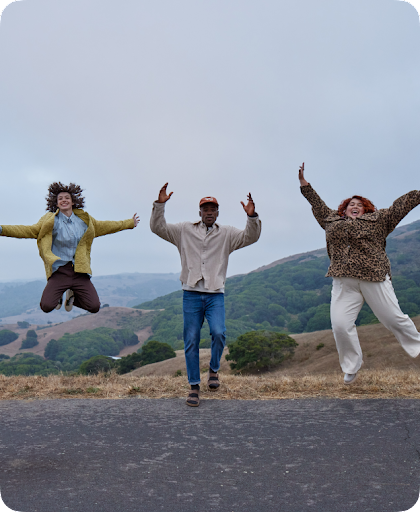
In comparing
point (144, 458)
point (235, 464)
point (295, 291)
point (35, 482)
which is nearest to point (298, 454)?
point (235, 464)

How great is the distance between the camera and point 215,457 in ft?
10.5

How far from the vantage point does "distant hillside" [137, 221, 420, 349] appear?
314 ft

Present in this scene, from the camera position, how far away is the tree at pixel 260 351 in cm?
5144

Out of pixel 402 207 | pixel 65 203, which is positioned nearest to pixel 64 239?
pixel 65 203

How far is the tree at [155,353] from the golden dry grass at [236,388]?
198 ft

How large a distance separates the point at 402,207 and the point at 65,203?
13.2 feet

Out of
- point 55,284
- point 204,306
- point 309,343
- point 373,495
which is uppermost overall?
point 55,284

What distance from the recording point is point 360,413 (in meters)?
4.14

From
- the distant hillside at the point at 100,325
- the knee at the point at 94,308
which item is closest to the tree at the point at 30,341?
the distant hillside at the point at 100,325

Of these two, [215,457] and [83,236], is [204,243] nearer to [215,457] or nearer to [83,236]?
[83,236]

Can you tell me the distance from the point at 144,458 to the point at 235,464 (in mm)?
663

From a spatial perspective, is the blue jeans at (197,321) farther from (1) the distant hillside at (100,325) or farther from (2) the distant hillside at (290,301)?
(1) the distant hillside at (100,325)

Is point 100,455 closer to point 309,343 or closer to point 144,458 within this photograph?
point 144,458

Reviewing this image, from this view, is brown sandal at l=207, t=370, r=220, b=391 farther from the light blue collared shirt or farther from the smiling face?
the smiling face
